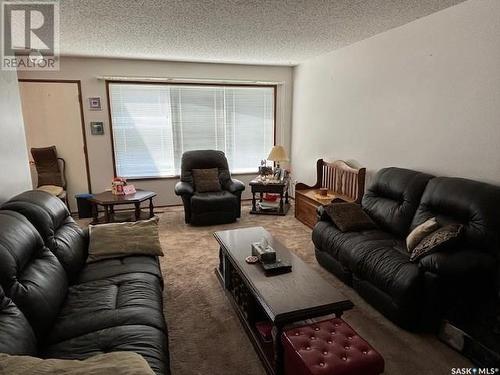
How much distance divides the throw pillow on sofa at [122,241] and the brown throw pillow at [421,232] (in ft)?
6.64

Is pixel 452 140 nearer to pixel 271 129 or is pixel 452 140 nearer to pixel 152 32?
pixel 152 32

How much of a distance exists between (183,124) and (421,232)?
4.18 meters

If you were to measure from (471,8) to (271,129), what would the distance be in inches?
147

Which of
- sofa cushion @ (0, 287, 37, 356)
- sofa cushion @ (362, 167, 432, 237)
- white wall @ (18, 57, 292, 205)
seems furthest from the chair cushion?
sofa cushion @ (0, 287, 37, 356)

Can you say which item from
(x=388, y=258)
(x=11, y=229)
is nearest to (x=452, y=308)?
(x=388, y=258)

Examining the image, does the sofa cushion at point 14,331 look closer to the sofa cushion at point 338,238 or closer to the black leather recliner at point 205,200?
the sofa cushion at point 338,238

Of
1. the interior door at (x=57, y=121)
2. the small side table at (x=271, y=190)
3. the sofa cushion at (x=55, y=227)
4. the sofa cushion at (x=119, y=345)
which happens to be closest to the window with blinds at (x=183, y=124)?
the interior door at (x=57, y=121)

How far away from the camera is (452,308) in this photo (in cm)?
221

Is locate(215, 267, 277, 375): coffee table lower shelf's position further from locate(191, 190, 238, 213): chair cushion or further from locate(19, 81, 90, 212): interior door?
locate(19, 81, 90, 212): interior door

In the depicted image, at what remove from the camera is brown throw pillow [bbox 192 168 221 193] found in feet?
16.0

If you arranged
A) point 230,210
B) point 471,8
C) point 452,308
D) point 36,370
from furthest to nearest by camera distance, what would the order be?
point 230,210 < point 471,8 < point 452,308 < point 36,370

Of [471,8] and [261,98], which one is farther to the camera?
[261,98]

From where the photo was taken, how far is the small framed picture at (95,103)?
501 centimetres

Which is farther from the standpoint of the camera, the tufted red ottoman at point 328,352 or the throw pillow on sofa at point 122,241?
the throw pillow on sofa at point 122,241
